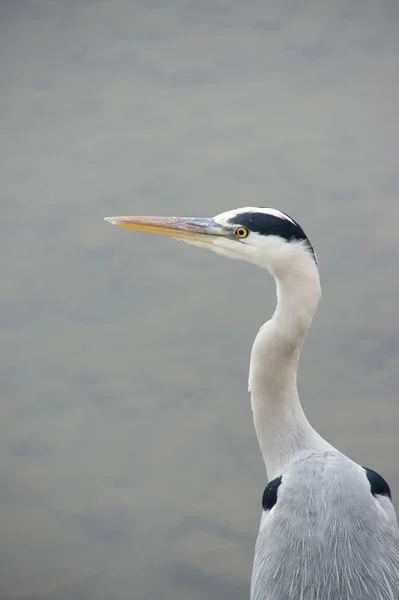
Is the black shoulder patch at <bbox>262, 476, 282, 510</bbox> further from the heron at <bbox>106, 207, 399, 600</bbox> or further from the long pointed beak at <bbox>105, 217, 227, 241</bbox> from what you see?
the long pointed beak at <bbox>105, 217, 227, 241</bbox>

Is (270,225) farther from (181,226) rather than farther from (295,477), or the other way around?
(295,477)

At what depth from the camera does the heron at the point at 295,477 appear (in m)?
1.35

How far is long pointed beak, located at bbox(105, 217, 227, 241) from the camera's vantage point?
1.56 m

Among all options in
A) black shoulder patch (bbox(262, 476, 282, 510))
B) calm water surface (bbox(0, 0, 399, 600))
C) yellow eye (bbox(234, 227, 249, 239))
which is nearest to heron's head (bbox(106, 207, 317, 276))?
yellow eye (bbox(234, 227, 249, 239))

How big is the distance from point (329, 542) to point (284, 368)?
1.10 feet

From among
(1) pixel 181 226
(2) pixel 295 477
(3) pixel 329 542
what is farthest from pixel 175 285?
(3) pixel 329 542

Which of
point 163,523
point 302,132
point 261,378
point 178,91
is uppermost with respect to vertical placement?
point 178,91

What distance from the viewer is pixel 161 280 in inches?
107

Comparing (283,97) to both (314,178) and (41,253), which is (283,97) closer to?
(314,178)

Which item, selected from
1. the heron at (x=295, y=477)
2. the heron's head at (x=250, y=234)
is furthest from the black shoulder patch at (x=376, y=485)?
the heron's head at (x=250, y=234)

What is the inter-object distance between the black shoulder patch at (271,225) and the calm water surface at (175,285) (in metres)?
1.13

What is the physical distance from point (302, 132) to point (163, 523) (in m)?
1.33

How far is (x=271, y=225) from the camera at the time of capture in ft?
4.94

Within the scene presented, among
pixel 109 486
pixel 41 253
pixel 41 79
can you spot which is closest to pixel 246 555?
pixel 109 486
